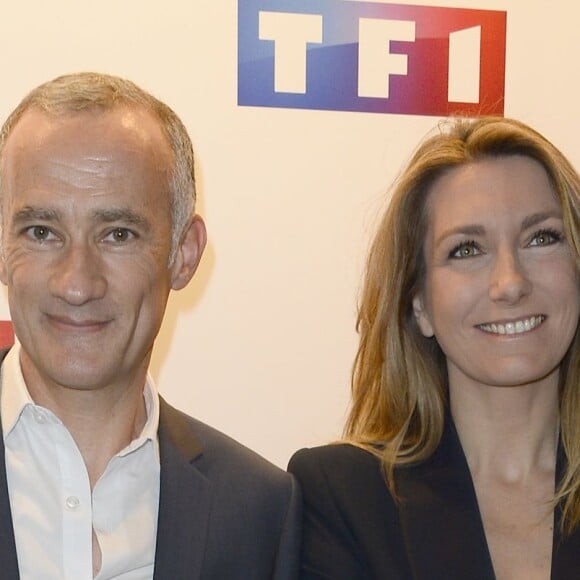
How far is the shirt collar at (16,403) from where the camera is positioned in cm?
222

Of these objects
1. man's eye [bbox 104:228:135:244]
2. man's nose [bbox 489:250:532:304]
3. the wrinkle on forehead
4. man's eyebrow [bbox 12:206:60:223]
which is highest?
the wrinkle on forehead

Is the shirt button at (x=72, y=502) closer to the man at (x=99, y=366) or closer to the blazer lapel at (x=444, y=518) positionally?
the man at (x=99, y=366)

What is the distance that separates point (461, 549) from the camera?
244cm

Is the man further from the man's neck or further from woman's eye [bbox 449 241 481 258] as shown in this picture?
woman's eye [bbox 449 241 481 258]

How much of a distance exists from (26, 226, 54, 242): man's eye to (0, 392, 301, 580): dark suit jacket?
0.39 metres

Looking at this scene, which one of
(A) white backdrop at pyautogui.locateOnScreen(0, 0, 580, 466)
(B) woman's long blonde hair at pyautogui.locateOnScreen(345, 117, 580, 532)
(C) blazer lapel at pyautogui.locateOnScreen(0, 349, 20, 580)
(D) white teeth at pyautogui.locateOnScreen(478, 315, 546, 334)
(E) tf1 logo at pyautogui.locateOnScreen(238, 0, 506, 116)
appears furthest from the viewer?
(E) tf1 logo at pyautogui.locateOnScreen(238, 0, 506, 116)

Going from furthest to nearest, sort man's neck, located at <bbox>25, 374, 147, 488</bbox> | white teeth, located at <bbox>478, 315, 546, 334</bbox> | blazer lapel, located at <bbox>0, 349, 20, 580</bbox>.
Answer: white teeth, located at <bbox>478, 315, 546, 334</bbox>, man's neck, located at <bbox>25, 374, 147, 488</bbox>, blazer lapel, located at <bbox>0, 349, 20, 580</bbox>

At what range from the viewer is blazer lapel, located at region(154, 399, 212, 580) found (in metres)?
2.20

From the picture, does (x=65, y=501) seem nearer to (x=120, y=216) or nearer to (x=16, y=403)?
(x=16, y=403)

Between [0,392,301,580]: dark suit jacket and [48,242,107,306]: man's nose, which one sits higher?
[48,242,107,306]: man's nose

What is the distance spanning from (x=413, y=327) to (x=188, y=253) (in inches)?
24.5

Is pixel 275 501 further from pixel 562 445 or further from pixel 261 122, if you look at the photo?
pixel 261 122

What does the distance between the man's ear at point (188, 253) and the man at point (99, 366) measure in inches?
1.1

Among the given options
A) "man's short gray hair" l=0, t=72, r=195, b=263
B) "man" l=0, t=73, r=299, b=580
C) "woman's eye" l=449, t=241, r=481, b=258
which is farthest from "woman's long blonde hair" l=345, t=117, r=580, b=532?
"man's short gray hair" l=0, t=72, r=195, b=263
